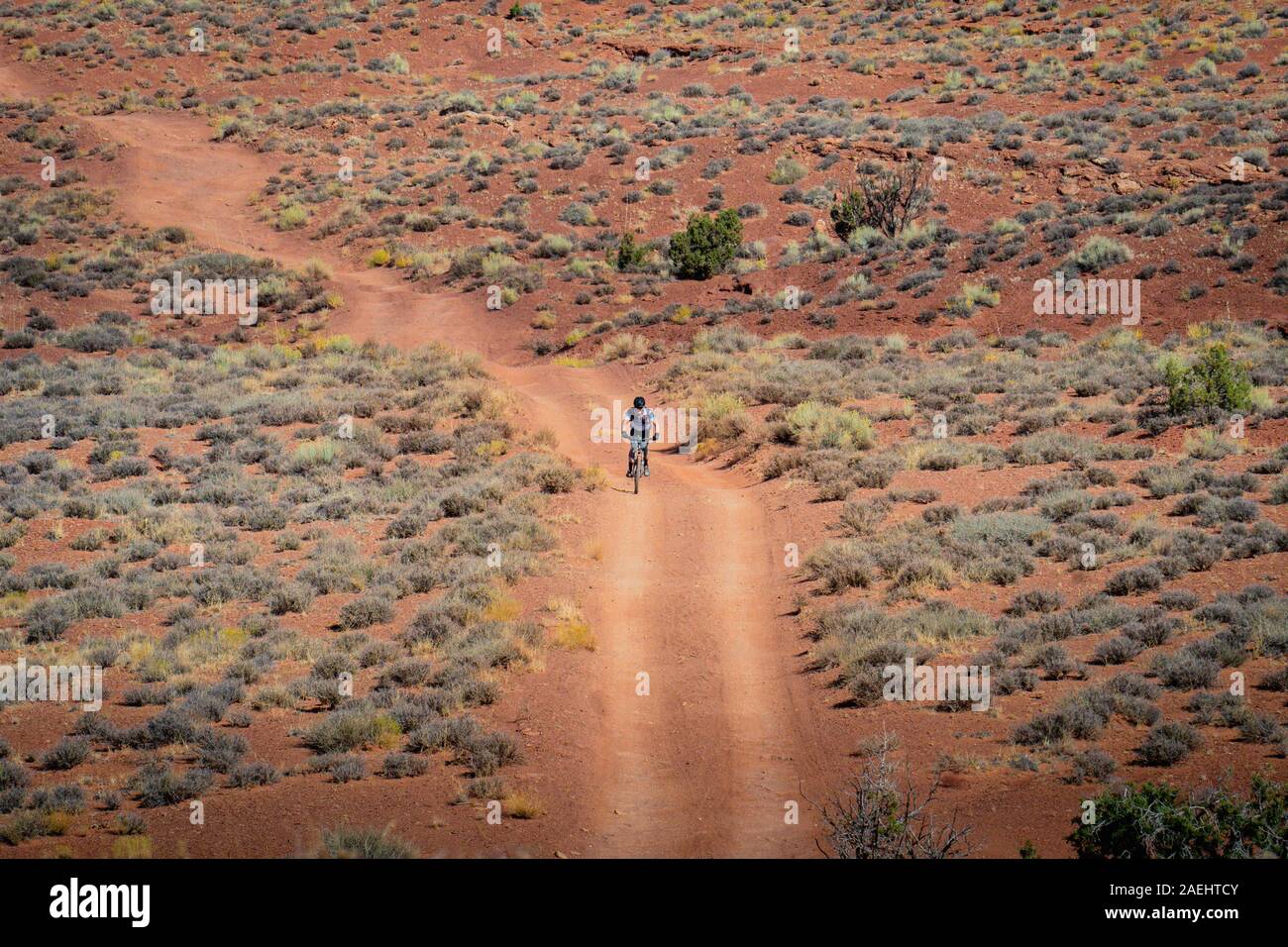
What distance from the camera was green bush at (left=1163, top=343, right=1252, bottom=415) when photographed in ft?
65.6

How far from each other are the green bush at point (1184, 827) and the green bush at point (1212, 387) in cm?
1335

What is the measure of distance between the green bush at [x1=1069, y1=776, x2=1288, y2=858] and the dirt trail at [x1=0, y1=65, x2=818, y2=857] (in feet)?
8.01

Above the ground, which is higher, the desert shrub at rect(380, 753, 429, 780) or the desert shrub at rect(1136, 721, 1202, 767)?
the desert shrub at rect(1136, 721, 1202, 767)

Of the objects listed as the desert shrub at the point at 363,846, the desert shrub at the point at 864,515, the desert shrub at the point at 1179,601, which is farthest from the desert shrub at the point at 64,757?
the desert shrub at the point at 1179,601

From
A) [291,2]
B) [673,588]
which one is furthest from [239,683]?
[291,2]

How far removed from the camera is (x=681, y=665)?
13.5m

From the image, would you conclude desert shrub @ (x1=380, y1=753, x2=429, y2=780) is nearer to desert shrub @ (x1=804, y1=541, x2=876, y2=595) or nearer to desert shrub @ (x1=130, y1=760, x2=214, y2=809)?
desert shrub @ (x1=130, y1=760, x2=214, y2=809)

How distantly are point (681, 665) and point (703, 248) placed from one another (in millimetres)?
24220

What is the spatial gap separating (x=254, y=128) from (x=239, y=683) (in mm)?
45945

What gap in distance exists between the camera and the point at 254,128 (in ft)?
171

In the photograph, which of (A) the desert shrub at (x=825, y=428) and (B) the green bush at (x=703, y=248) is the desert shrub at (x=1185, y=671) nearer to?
(A) the desert shrub at (x=825, y=428)

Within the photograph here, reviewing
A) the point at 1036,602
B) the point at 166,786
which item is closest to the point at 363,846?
the point at 166,786

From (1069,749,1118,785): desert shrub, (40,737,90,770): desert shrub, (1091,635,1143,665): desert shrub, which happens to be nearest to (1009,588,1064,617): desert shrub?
(1091,635,1143,665): desert shrub

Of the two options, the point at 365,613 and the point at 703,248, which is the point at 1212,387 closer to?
the point at 365,613
